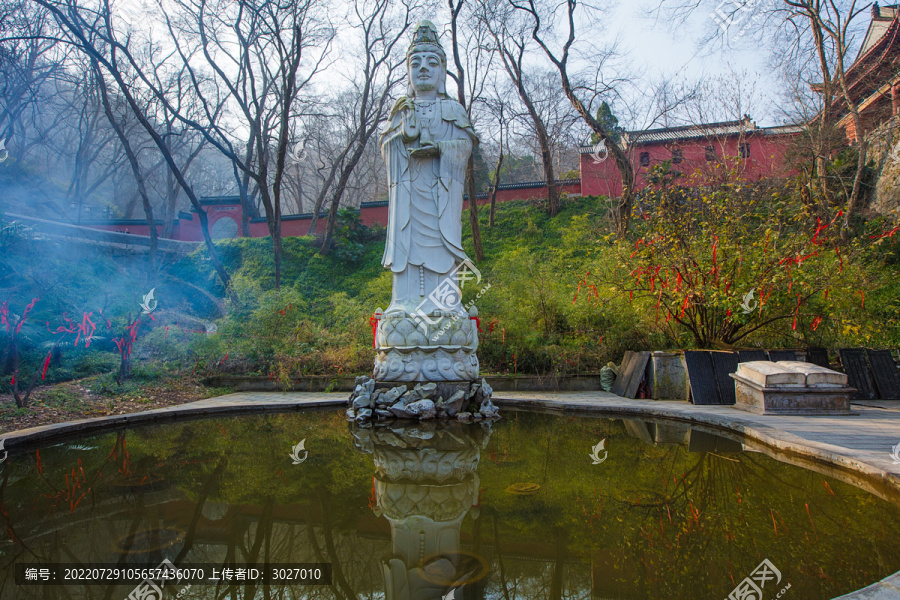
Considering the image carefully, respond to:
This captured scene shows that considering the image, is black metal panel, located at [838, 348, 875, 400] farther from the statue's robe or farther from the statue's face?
the statue's face

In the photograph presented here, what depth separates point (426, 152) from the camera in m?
6.80

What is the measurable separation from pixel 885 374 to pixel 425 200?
717 cm

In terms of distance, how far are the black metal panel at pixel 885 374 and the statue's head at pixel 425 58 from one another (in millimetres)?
7575

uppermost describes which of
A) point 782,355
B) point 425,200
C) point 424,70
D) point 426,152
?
point 424,70

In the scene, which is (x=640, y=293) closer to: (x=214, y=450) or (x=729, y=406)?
(x=729, y=406)

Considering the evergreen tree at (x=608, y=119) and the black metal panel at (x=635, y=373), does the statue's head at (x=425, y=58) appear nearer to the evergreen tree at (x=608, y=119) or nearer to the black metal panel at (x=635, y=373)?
the black metal panel at (x=635, y=373)

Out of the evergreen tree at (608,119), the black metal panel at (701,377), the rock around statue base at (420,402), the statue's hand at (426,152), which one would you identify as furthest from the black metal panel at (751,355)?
the evergreen tree at (608,119)

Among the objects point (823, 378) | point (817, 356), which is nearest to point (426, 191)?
point (823, 378)

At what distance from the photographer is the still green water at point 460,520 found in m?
2.10

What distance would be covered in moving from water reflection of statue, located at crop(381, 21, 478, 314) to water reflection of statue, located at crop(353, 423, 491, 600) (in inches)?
90.2

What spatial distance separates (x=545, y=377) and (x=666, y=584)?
7.30 m

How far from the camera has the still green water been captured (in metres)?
2.10

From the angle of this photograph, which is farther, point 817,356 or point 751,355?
point 817,356

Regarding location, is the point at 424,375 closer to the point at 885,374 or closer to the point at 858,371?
the point at 858,371
